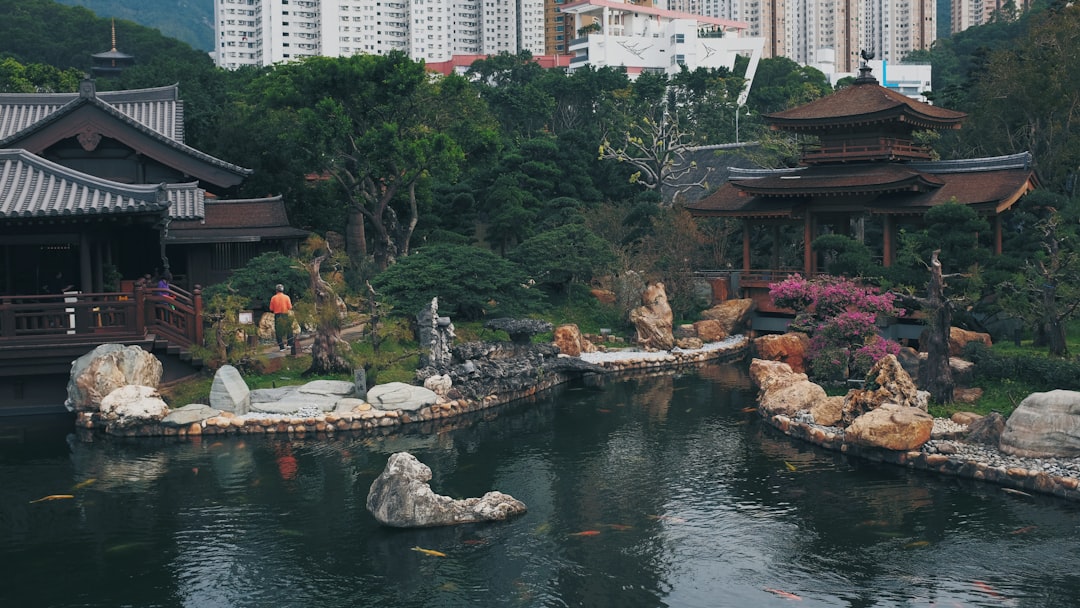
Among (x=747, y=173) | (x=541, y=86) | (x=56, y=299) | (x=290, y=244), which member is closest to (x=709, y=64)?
(x=541, y=86)

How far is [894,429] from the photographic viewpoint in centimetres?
1988

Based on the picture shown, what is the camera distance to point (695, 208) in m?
36.2

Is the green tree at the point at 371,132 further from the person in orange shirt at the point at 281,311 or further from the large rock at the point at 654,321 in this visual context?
the person in orange shirt at the point at 281,311

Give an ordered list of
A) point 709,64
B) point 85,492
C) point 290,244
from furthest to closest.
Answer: point 709,64
point 290,244
point 85,492

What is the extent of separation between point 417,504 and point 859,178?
845 inches

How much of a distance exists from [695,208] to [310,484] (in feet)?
67.2

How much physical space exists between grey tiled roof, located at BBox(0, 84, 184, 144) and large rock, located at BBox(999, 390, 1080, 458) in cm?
2437

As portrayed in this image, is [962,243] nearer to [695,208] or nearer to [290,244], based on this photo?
[695,208]

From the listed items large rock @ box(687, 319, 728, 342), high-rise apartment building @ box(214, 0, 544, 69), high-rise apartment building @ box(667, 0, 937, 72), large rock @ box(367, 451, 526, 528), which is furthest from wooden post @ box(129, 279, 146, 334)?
high-rise apartment building @ box(667, 0, 937, 72)

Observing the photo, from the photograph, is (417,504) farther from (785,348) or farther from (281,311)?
(785,348)

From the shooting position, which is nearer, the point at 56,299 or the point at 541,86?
the point at 56,299

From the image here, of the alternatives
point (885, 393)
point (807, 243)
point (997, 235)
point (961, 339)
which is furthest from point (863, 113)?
point (885, 393)

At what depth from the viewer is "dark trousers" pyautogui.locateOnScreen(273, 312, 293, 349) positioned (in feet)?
86.1

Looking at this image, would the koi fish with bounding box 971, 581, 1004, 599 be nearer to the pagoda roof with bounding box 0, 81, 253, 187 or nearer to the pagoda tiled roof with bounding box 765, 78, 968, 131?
the pagoda tiled roof with bounding box 765, 78, 968, 131
